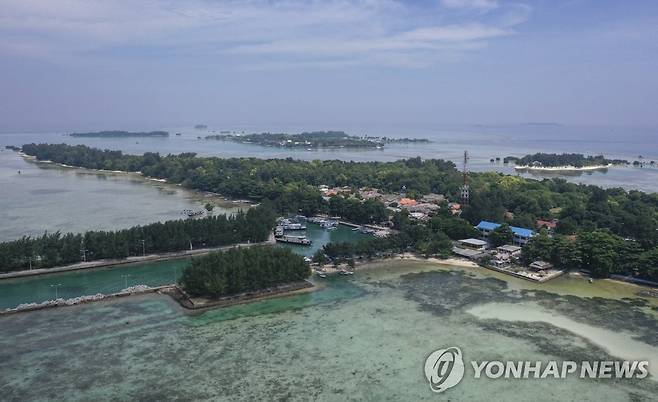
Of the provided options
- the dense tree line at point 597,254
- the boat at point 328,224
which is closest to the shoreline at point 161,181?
the boat at point 328,224

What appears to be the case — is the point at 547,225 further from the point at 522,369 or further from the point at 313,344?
the point at 313,344

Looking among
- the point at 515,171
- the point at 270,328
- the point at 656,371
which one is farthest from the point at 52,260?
the point at 515,171

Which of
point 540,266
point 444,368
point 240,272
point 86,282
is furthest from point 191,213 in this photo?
point 444,368

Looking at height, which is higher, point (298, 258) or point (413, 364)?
point (298, 258)

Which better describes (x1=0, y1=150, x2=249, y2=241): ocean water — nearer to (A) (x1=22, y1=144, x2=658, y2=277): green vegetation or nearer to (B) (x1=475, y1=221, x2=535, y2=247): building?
(A) (x1=22, y1=144, x2=658, y2=277): green vegetation

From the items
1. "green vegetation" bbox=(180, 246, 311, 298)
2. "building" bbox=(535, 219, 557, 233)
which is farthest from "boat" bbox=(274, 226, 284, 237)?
"building" bbox=(535, 219, 557, 233)

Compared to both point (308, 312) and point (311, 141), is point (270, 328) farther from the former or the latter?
point (311, 141)
